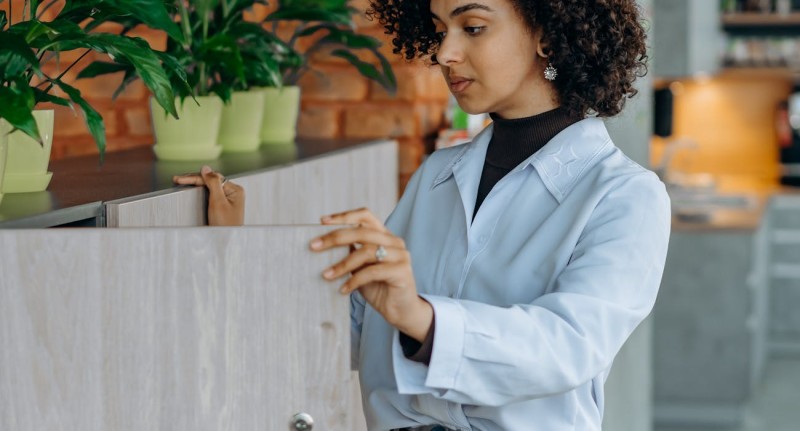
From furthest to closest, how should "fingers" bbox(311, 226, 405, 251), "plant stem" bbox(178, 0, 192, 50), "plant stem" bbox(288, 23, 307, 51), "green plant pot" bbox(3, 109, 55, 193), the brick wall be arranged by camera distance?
the brick wall
"plant stem" bbox(288, 23, 307, 51)
"plant stem" bbox(178, 0, 192, 50)
"green plant pot" bbox(3, 109, 55, 193)
"fingers" bbox(311, 226, 405, 251)

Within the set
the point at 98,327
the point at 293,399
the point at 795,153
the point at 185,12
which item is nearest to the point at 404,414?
the point at 293,399

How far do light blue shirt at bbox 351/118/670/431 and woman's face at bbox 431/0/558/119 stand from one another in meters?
0.10

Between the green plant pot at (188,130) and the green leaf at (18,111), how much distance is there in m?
0.95

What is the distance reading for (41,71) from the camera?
1490mm

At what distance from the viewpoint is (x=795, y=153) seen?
724 centimetres

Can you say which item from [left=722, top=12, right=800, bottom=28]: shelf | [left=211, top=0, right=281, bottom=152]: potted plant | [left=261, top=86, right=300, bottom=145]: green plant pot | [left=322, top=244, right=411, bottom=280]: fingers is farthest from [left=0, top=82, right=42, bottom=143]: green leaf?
[left=722, top=12, right=800, bottom=28]: shelf

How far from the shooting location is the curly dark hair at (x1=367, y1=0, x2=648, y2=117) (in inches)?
61.6

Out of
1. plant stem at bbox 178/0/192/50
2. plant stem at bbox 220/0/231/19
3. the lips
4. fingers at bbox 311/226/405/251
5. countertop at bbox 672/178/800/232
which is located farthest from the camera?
countertop at bbox 672/178/800/232

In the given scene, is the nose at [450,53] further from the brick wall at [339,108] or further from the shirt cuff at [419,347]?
the brick wall at [339,108]

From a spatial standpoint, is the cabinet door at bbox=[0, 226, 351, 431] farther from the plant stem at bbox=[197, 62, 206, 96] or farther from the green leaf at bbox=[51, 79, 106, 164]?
the plant stem at bbox=[197, 62, 206, 96]

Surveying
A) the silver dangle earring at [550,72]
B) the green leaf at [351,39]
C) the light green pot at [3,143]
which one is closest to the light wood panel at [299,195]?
the light green pot at [3,143]

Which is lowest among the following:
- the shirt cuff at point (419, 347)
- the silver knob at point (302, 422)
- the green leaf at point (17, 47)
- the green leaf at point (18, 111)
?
the silver knob at point (302, 422)

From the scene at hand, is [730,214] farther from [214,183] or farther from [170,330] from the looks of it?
[170,330]

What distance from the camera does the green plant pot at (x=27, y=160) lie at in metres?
1.64
